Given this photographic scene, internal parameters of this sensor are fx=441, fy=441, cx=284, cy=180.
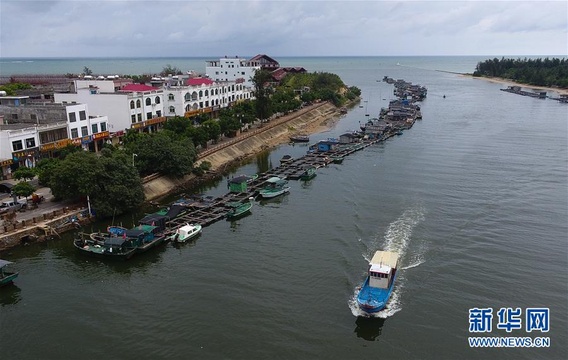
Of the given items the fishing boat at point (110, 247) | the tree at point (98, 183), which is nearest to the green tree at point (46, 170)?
the tree at point (98, 183)

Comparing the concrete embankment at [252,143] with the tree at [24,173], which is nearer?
the tree at [24,173]

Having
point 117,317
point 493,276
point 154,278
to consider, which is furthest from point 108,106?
point 493,276

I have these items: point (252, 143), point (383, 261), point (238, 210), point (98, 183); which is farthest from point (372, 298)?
point (252, 143)

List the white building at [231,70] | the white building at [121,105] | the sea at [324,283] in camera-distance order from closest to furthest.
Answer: the sea at [324,283]
the white building at [121,105]
the white building at [231,70]

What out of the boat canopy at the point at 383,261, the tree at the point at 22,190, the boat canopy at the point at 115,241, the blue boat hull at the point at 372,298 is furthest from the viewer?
the tree at the point at 22,190

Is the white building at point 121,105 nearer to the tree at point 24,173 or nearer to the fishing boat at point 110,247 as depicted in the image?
the tree at point 24,173

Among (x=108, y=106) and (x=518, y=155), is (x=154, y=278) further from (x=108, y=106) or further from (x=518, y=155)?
(x=518, y=155)

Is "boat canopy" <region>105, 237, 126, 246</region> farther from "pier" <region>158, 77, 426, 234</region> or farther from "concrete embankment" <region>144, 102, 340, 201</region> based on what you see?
"concrete embankment" <region>144, 102, 340, 201</region>
